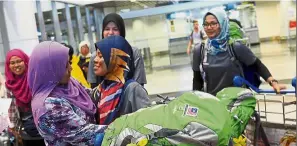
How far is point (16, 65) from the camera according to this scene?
3.84 meters

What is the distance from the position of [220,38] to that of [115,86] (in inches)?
42.4

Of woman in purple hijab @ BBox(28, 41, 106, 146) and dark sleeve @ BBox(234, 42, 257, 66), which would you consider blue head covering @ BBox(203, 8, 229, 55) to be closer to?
dark sleeve @ BBox(234, 42, 257, 66)

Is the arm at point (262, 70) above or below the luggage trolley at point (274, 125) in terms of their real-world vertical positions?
above

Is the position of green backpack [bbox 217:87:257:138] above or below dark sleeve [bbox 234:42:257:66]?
below

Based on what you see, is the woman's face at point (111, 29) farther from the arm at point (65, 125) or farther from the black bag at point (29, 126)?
the arm at point (65, 125)

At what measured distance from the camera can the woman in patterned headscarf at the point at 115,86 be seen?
216 cm

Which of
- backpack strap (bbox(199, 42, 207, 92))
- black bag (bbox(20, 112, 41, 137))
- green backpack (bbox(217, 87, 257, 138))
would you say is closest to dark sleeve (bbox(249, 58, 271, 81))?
backpack strap (bbox(199, 42, 207, 92))

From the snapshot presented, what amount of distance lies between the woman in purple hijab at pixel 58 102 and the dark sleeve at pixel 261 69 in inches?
48.1

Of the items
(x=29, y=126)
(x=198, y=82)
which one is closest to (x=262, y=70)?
(x=198, y=82)

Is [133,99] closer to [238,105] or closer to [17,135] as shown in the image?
[238,105]

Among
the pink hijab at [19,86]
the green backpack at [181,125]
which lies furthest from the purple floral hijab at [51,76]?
the pink hijab at [19,86]

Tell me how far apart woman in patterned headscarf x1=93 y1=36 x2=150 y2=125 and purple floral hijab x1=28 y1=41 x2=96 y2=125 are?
0.09m

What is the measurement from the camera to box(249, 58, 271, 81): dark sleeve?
2682 mm

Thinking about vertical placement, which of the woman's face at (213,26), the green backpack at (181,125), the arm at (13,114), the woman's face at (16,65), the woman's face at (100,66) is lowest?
the arm at (13,114)
